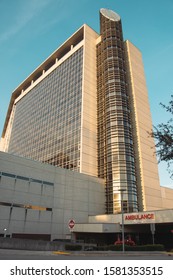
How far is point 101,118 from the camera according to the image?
70.7m

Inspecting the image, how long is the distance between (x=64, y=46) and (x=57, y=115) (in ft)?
98.4

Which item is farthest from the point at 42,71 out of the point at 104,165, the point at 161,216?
the point at 161,216

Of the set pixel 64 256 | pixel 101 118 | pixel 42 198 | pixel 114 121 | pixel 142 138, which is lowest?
pixel 64 256

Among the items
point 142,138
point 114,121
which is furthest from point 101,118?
point 142,138

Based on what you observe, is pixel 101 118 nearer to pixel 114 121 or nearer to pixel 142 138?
pixel 114 121

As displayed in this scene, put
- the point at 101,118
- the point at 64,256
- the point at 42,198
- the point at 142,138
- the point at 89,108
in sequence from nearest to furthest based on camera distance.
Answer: the point at 64,256
the point at 42,198
the point at 142,138
the point at 101,118
the point at 89,108

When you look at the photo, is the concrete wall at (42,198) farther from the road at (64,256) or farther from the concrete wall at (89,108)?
the road at (64,256)

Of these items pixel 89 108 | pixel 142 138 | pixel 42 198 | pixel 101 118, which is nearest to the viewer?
pixel 42 198

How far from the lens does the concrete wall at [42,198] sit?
1751 inches

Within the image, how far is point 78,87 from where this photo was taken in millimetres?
75438

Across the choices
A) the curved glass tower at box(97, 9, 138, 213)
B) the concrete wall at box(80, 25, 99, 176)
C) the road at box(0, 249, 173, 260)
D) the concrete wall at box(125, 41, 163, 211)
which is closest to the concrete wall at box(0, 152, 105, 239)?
the curved glass tower at box(97, 9, 138, 213)

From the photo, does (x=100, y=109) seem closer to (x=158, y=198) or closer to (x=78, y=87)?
(x=78, y=87)

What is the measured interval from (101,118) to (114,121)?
5.73 meters

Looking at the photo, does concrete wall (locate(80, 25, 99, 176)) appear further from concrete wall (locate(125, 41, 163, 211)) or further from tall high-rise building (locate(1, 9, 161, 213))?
concrete wall (locate(125, 41, 163, 211))
